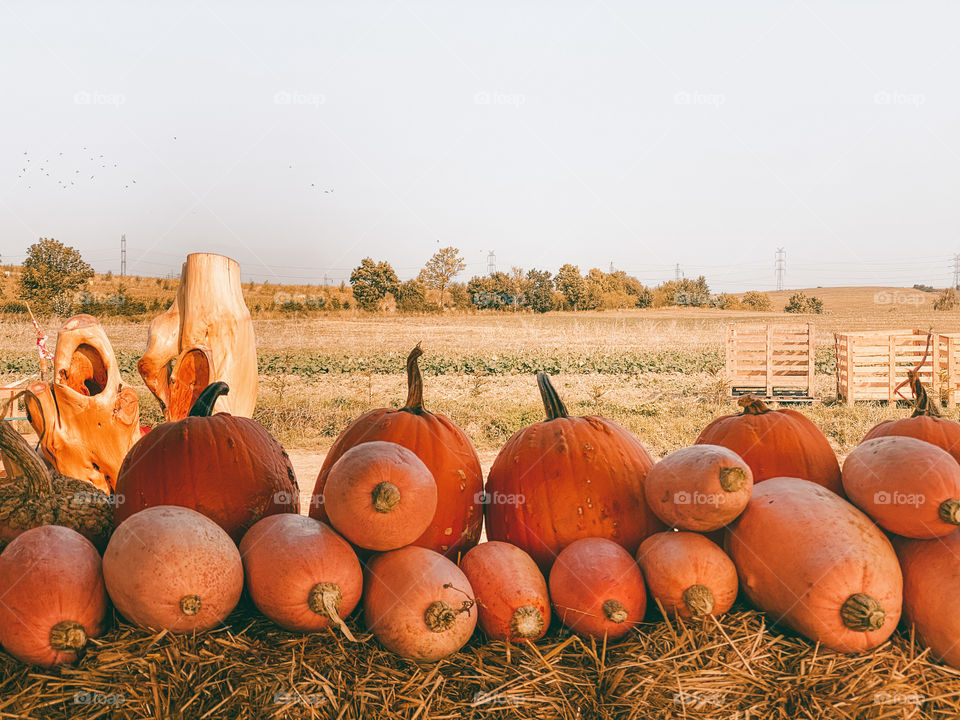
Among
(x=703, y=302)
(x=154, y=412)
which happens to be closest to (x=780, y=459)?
(x=154, y=412)

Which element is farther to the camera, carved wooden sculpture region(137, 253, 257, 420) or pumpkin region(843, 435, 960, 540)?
carved wooden sculpture region(137, 253, 257, 420)

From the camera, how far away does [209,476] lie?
2328 millimetres

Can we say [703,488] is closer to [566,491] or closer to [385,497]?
[566,491]

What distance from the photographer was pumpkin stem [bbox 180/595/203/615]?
1740 mm

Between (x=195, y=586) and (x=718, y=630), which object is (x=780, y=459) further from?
(x=195, y=586)

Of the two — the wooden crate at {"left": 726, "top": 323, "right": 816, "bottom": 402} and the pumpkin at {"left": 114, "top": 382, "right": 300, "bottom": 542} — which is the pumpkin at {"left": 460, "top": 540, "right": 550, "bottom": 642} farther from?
the wooden crate at {"left": 726, "top": 323, "right": 816, "bottom": 402}

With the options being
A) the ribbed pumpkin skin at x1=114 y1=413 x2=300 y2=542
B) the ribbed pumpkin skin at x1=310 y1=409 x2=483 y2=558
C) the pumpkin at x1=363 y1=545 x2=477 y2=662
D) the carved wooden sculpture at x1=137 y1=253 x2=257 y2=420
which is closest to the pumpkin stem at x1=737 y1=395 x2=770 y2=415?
the ribbed pumpkin skin at x1=310 y1=409 x2=483 y2=558

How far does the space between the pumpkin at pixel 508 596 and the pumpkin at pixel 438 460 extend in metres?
0.31

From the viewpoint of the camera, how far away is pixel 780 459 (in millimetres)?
2490

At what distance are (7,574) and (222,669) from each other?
0.62 m
